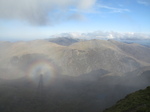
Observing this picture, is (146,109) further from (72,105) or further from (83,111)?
(72,105)

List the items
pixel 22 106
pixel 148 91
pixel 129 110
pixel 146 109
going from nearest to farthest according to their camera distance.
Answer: pixel 146 109, pixel 129 110, pixel 148 91, pixel 22 106

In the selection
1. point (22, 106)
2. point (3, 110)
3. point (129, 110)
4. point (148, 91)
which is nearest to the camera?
point (129, 110)

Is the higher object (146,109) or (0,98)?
(0,98)

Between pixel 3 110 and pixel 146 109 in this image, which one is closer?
pixel 146 109

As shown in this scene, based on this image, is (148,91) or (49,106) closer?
(148,91)

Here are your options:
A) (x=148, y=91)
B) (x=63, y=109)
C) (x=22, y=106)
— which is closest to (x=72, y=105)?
(x=63, y=109)

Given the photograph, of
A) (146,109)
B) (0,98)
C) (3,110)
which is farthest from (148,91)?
(0,98)

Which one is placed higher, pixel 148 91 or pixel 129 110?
pixel 148 91

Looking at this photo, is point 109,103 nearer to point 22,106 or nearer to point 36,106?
point 36,106

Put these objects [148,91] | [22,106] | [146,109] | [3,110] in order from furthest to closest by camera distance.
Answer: [22,106] → [3,110] → [148,91] → [146,109]
